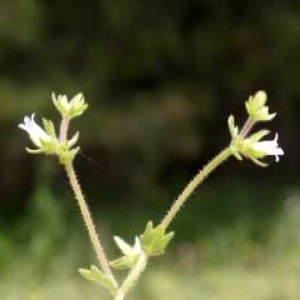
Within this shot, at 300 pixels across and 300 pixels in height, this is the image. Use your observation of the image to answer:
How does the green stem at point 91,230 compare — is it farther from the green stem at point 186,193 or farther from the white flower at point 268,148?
the white flower at point 268,148

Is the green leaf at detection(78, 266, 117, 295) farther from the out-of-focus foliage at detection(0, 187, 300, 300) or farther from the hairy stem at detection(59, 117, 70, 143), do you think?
the out-of-focus foliage at detection(0, 187, 300, 300)

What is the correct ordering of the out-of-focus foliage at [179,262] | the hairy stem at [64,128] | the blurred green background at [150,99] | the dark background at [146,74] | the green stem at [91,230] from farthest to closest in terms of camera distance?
1. the dark background at [146,74]
2. the blurred green background at [150,99]
3. the out-of-focus foliage at [179,262]
4. the hairy stem at [64,128]
5. the green stem at [91,230]

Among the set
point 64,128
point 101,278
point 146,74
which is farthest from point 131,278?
point 146,74

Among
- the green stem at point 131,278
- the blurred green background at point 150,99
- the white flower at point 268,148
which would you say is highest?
the blurred green background at point 150,99

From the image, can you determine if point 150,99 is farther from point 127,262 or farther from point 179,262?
point 127,262

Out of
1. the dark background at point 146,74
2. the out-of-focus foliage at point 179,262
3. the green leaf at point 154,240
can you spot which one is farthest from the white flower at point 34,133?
the dark background at point 146,74

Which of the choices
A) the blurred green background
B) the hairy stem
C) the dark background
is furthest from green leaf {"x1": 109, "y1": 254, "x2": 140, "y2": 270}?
the dark background

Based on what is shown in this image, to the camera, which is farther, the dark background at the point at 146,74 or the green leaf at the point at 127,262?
the dark background at the point at 146,74

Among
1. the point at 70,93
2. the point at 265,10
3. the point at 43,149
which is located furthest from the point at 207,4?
the point at 43,149
